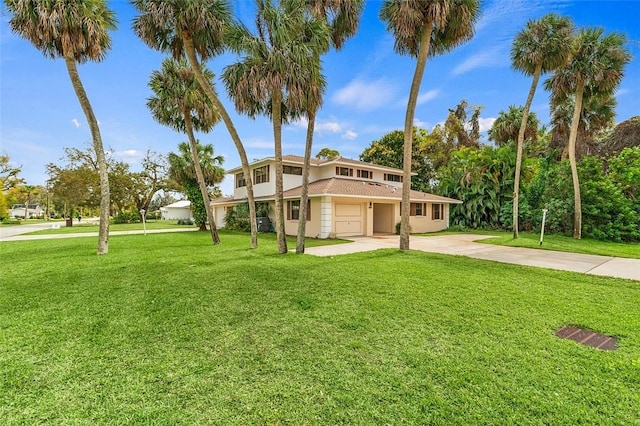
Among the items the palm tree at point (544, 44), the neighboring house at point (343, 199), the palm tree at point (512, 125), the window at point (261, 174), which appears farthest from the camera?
the window at point (261, 174)

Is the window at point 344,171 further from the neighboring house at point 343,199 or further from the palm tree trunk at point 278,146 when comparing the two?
the palm tree trunk at point 278,146

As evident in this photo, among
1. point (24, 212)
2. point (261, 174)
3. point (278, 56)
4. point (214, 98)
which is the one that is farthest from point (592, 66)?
point (24, 212)

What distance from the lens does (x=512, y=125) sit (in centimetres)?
1775

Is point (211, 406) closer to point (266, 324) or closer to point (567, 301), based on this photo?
point (266, 324)

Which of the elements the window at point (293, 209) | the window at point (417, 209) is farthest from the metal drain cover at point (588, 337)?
the window at point (417, 209)

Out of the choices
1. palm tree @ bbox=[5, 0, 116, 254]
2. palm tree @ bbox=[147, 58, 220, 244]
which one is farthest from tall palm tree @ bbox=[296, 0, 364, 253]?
palm tree @ bbox=[5, 0, 116, 254]

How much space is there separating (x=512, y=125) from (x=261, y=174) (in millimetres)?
16612

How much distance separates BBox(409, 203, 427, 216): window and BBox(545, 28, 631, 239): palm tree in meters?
8.16

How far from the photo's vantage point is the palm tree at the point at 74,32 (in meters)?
8.82

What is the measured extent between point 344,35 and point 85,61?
972cm

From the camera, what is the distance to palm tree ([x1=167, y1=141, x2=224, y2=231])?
20.2 m

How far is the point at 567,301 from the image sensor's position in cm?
516

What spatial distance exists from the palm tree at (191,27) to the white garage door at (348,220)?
6495mm

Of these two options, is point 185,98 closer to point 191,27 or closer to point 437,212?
point 191,27
